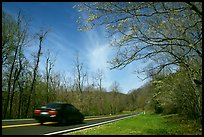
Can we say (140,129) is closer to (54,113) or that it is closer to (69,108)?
(54,113)

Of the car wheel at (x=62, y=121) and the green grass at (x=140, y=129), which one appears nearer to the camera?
the green grass at (x=140, y=129)

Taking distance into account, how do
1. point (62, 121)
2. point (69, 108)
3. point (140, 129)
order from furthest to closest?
point (69, 108), point (62, 121), point (140, 129)

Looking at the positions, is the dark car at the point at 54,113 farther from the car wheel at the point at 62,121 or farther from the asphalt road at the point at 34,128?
the asphalt road at the point at 34,128

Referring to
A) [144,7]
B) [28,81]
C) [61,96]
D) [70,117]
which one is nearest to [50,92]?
[61,96]

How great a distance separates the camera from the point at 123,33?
12.0 metres

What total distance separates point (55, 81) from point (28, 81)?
4526 mm

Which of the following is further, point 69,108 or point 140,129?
point 69,108

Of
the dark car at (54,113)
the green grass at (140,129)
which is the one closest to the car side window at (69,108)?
the dark car at (54,113)

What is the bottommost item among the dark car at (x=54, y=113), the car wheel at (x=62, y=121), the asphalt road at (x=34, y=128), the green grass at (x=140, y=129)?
the green grass at (x=140, y=129)

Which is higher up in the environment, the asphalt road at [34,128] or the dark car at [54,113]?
the dark car at [54,113]

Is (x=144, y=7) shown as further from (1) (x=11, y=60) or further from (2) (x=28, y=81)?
(2) (x=28, y=81)

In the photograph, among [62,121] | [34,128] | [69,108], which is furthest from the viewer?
[69,108]

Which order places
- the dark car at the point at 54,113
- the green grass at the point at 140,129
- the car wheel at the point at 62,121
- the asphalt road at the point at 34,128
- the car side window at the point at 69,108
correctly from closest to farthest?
the asphalt road at the point at 34,128 → the green grass at the point at 140,129 → the dark car at the point at 54,113 → the car wheel at the point at 62,121 → the car side window at the point at 69,108

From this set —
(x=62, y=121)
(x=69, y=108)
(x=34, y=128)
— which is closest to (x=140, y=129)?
(x=62, y=121)
